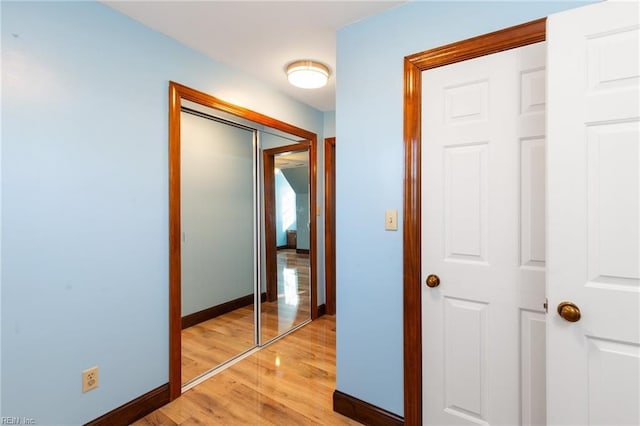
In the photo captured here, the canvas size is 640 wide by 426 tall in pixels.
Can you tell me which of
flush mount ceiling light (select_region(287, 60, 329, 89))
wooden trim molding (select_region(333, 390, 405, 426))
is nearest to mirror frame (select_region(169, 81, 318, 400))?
flush mount ceiling light (select_region(287, 60, 329, 89))

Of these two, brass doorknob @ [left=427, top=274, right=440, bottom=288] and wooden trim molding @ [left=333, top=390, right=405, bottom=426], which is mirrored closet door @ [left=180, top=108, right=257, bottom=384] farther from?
brass doorknob @ [left=427, top=274, right=440, bottom=288]

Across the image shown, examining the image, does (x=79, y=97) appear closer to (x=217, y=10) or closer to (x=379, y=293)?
(x=217, y=10)

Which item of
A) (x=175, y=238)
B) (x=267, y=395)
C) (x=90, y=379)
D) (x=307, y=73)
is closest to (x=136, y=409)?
(x=90, y=379)

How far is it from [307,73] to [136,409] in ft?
8.19

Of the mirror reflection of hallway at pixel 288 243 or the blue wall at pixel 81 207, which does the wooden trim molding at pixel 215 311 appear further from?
the blue wall at pixel 81 207

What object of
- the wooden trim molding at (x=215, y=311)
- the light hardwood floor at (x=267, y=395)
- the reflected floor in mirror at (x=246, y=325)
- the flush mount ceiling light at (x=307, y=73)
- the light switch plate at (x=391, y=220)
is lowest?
the light hardwood floor at (x=267, y=395)

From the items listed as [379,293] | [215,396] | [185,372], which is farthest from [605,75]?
[185,372]

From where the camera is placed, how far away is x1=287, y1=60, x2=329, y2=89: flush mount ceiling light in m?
2.38

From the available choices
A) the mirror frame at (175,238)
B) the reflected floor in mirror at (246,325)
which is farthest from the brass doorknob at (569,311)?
the reflected floor in mirror at (246,325)

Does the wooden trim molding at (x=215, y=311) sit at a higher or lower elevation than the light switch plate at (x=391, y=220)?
lower

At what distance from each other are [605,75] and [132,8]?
224 centimetres

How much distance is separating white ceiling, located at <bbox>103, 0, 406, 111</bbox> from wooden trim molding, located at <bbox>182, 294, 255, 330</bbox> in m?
1.94

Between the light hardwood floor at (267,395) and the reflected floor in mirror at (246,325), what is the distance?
5.9 inches

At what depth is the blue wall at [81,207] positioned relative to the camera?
4.69ft
